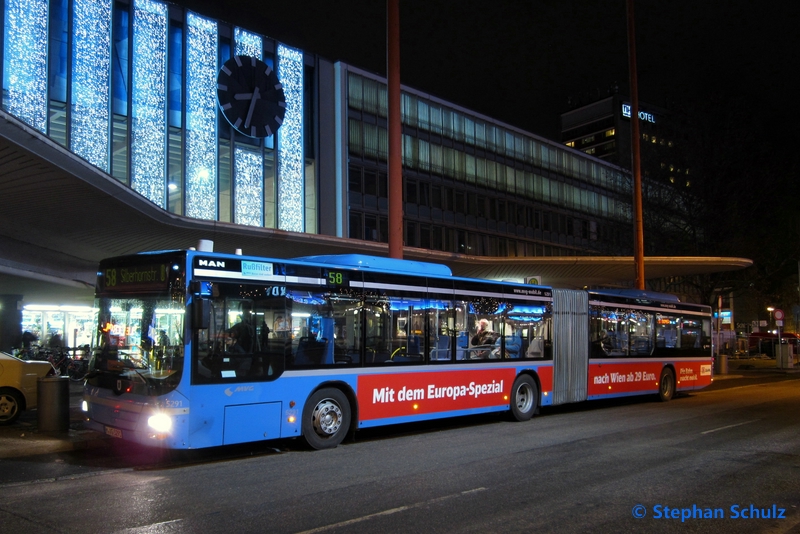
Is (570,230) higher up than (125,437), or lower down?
higher up

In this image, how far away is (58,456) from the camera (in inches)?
382

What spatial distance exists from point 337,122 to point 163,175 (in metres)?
11.6

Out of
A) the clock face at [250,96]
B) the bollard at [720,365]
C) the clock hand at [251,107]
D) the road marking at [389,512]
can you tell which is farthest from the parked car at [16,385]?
the bollard at [720,365]

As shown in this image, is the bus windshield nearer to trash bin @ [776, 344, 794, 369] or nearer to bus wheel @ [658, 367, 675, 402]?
bus wheel @ [658, 367, 675, 402]

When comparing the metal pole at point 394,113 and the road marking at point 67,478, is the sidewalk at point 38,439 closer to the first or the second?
the road marking at point 67,478

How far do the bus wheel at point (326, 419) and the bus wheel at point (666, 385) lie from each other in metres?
11.1

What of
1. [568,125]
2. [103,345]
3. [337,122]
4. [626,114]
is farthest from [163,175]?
[568,125]

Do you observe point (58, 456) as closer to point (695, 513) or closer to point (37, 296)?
point (695, 513)

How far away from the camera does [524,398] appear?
46.7 ft

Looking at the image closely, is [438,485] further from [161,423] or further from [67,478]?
[67,478]

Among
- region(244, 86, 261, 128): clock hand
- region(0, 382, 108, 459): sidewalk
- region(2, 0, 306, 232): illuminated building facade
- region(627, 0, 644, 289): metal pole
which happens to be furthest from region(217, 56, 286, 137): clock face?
region(0, 382, 108, 459): sidewalk

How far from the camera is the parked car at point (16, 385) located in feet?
38.2

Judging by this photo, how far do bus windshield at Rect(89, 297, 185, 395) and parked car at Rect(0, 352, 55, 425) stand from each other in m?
2.87

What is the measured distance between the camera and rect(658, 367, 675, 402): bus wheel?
60.1 feet
